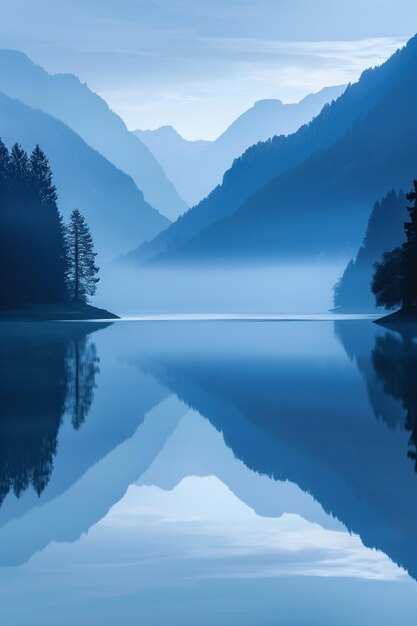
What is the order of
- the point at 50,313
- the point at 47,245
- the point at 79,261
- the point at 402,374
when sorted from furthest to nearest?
1. the point at 79,261
2. the point at 47,245
3. the point at 50,313
4. the point at 402,374

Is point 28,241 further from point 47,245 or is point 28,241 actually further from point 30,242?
point 47,245

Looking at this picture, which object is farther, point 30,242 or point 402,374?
point 30,242

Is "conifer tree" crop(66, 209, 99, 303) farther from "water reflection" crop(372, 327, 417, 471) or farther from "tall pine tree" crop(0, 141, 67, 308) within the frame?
"water reflection" crop(372, 327, 417, 471)

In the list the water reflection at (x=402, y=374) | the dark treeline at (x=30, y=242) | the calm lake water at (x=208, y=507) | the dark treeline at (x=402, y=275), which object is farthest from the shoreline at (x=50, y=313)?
the calm lake water at (x=208, y=507)

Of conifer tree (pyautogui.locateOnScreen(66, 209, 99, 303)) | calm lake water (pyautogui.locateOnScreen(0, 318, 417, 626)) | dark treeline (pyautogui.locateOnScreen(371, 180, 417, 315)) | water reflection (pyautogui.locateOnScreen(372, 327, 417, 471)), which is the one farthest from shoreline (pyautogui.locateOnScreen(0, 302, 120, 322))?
calm lake water (pyautogui.locateOnScreen(0, 318, 417, 626))

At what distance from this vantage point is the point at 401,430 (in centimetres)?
2317

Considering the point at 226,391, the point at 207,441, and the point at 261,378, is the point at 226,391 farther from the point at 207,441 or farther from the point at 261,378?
the point at 207,441

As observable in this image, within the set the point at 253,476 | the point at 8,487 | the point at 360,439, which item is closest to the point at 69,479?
the point at 8,487

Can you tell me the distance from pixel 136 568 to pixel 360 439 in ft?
34.3

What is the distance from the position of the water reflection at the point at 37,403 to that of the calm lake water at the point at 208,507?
0.25 feet

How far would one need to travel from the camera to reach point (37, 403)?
29484 millimetres

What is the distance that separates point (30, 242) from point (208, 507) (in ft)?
377

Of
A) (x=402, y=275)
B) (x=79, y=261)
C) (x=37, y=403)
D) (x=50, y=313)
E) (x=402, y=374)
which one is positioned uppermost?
(x=79, y=261)

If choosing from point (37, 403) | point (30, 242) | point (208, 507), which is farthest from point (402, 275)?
point (208, 507)
